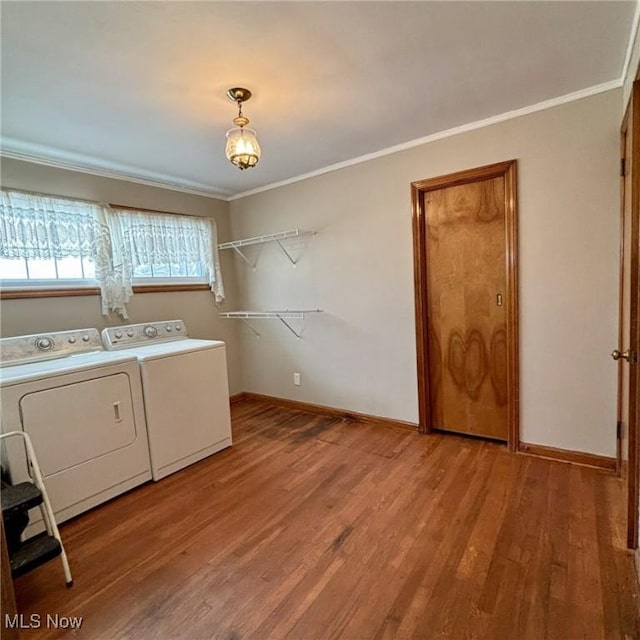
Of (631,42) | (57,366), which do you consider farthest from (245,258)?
(631,42)

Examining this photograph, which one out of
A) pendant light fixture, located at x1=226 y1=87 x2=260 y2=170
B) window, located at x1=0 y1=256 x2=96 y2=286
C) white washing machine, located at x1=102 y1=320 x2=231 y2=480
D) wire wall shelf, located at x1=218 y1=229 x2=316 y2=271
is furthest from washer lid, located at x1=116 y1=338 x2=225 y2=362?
pendant light fixture, located at x1=226 y1=87 x2=260 y2=170

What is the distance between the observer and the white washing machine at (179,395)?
2.38m

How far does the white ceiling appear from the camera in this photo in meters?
1.38

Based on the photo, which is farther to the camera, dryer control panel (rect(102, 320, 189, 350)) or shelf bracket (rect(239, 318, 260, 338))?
shelf bracket (rect(239, 318, 260, 338))

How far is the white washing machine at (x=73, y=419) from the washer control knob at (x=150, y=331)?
54cm

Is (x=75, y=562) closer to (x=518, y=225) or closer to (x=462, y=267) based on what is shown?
(x=462, y=267)

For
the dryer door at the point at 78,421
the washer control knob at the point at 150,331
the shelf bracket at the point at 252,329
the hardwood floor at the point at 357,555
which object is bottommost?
the hardwood floor at the point at 357,555

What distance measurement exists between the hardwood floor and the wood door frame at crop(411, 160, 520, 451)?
0.38 m

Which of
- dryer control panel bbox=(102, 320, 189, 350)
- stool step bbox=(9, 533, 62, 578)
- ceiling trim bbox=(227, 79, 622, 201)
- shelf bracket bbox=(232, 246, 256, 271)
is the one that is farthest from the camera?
shelf bracket bbox=(232, 246, 256, 271)

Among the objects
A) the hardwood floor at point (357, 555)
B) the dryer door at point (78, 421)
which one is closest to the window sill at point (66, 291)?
the dryer door at point (78, 421)

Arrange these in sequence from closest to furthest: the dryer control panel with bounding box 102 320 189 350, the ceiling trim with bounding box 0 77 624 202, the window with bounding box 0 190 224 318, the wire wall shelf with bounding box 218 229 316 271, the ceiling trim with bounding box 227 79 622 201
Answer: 1. the ceiling trim with bounding box 227 79 622 201
2. the ceiling trim with bounding box 0 77 624 202
3. the window with bounding box 0 190 224 318
4. the dryer control panel with bounding box 102 320 189 350
5. the wire wall shelf with bounding box 218 229 316 271

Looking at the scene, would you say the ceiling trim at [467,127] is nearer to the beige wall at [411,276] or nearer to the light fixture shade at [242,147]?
the beige wall at [411,276]

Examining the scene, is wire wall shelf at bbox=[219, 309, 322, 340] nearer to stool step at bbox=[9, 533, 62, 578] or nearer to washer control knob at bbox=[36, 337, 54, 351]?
washer control knob at bbox=[36, 337, 54, 351]

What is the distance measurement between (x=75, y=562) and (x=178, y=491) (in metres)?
0.63
